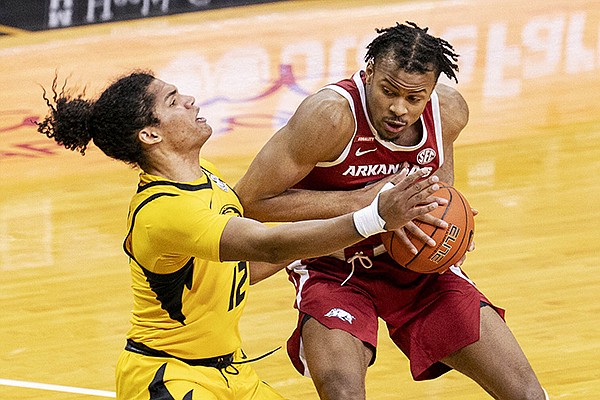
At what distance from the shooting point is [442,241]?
4543mm

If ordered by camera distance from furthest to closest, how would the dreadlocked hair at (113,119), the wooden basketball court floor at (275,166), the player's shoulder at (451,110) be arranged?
1. the wooden basketball court floor at (275,166)
2. the player's shoulder at (451,110)
3. the dreadlocked hair at (113,119)

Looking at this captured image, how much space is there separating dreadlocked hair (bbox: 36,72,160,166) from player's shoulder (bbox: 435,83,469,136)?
1366 mm

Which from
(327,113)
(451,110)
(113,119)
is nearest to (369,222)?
(113,119)

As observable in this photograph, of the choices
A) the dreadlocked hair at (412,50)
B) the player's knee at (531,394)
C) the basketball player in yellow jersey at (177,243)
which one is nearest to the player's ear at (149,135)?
the basketball player in yellow jersey at (177,243)

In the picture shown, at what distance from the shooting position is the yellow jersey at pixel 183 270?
3.95 metres

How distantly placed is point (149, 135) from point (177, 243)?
402mm

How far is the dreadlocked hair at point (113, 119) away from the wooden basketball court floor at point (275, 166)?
1.95 m

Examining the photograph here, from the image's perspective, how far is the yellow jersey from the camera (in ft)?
13.0

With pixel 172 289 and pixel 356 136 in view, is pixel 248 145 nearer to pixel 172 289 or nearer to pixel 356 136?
pixel 356 136

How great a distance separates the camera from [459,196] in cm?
467

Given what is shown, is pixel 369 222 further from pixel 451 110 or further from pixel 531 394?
pixel 451 110

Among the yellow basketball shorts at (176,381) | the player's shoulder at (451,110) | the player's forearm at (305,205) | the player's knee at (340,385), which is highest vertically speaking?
the player's shoulder at (451,110)

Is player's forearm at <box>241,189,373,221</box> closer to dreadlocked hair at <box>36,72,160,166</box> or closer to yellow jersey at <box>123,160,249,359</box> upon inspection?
yellow jersey at <box>123,160,249,359</box>

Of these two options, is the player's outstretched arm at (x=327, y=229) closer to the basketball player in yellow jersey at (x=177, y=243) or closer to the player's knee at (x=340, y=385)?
the basketball player in yellow jersey at (x=177, y=243)
